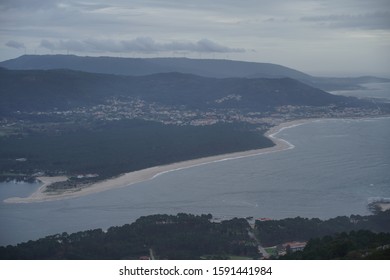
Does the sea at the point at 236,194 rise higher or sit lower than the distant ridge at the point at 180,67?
lower

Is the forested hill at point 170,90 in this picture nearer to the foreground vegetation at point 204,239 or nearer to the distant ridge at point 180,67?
the distant ridge at point 180,67

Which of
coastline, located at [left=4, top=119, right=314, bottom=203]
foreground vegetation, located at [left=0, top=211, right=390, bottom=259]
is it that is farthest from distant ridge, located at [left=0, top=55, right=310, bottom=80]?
foreground vegetation, located at [left=0, top=211, right=390, bottom=259]

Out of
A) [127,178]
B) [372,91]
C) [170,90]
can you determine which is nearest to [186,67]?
[170,90]

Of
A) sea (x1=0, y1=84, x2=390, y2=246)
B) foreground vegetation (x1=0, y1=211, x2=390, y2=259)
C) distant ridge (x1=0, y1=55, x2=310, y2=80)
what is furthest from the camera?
distant ridge (x1=0, y1=55, x2=310, y2=80)

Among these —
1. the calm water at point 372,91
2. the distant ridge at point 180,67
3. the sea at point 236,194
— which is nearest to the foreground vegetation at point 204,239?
the sea at point 236,194

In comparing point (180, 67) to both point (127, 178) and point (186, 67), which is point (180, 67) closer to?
point (186, 67)

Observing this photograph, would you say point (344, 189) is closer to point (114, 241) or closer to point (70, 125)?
point (114, 241)

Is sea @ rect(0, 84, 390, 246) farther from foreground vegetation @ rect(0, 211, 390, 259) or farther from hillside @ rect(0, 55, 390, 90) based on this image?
hillside @ rect(0, 55, 390, 90)
